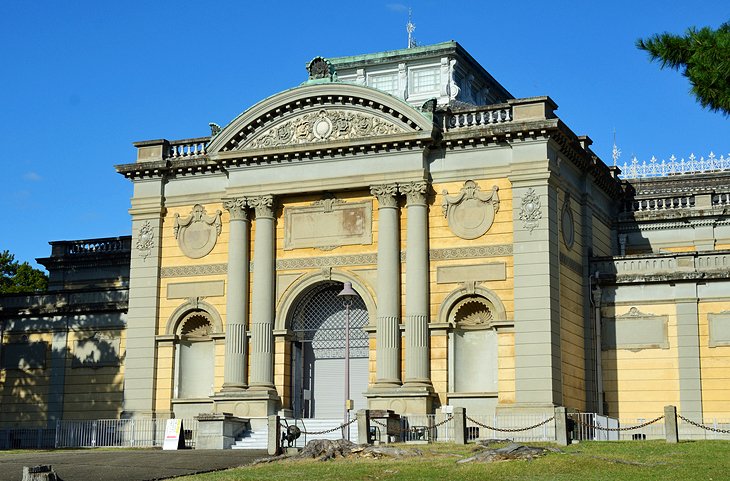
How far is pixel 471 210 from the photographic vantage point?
146ft

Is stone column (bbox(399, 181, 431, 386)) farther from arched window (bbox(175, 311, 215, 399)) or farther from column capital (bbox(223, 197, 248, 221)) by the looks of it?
arched window (bbox(175, 311, 215, 399))

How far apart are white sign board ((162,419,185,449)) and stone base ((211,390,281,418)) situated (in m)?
3.32

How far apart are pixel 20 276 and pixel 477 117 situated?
120 feet

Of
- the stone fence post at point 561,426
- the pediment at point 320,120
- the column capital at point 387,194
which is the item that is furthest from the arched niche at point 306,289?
the stone fence post at point 561,426

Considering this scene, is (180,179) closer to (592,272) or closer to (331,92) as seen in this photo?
(331,92)

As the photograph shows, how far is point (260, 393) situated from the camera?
45125 mm

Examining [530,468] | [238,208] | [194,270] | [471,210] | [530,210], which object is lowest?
[530,468]

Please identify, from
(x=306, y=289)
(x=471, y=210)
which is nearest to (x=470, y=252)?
(x=471, y=210)

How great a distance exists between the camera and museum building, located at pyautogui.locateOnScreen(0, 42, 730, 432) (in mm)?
43531

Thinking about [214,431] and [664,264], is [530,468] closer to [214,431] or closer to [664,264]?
[214,431]

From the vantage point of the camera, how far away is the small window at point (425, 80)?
5638 centimetres

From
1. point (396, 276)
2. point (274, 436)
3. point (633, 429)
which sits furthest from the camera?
point (396, 276)

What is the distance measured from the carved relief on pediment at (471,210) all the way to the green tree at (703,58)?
679 inches

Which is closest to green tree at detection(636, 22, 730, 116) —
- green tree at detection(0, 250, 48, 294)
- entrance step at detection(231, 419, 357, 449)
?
entrance step at detection(231, 419, 357, 449)
